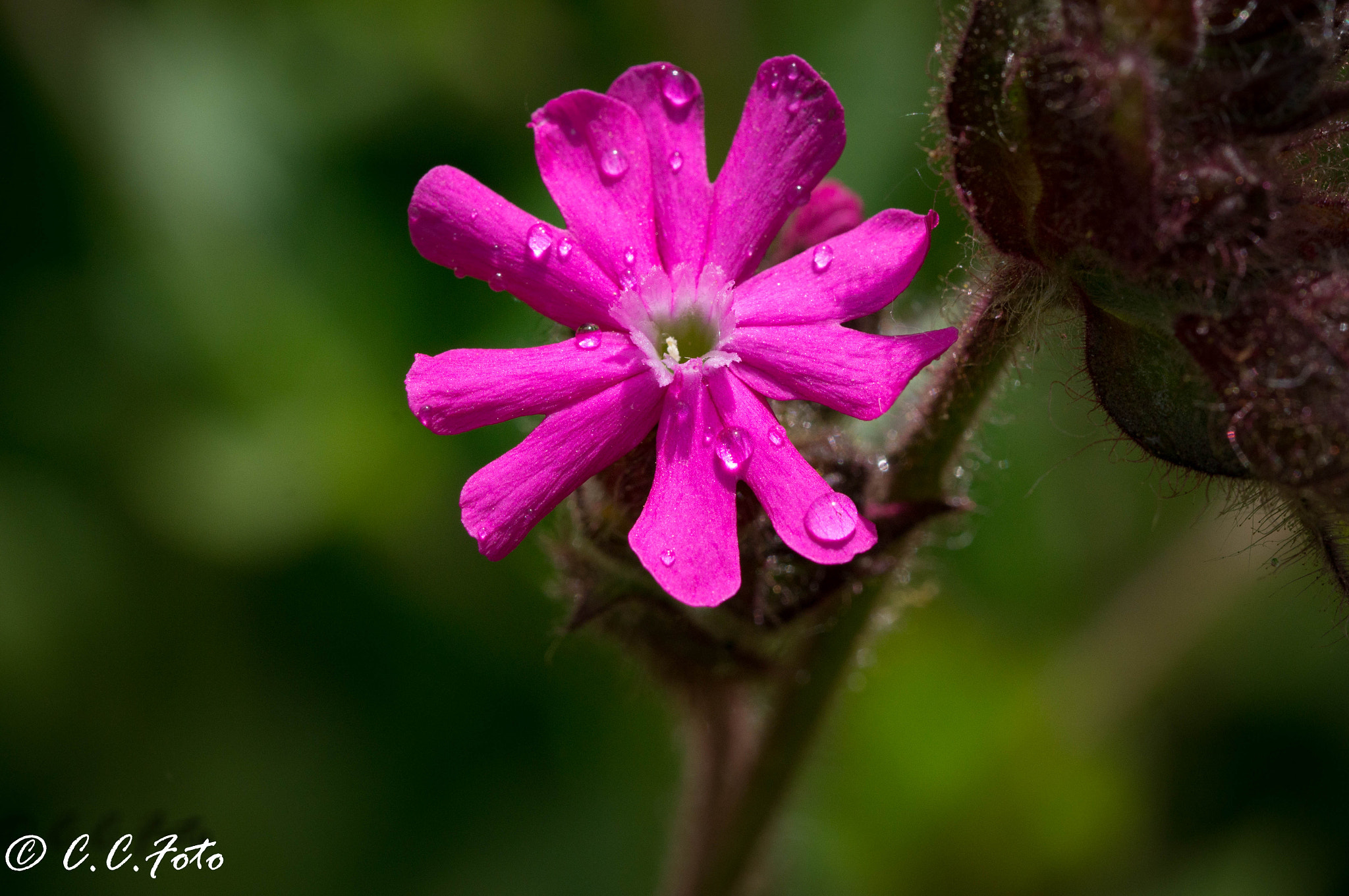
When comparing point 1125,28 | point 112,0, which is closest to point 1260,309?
point 1125,28

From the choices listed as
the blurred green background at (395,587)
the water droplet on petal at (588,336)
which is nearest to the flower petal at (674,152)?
the water droplet on petal at (588,336)

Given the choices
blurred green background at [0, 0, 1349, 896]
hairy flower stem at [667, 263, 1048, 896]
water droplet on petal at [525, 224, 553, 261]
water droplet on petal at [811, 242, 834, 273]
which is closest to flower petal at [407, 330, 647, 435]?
water droplet on petal at [525, 224, 553, 261]

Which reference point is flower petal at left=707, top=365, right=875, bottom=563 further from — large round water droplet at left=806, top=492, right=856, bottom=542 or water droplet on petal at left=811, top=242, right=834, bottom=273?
water droplet on petal at left=811, top=242, right=834, bottom=273

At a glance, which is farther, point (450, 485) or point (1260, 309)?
point (450, 485)

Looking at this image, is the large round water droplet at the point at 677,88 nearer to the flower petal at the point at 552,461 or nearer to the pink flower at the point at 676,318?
the pink flower at the point at 676,318

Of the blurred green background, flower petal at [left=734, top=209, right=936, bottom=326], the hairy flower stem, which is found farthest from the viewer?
the blurred green background

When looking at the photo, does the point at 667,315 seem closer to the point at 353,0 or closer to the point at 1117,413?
the point at 1117,413
